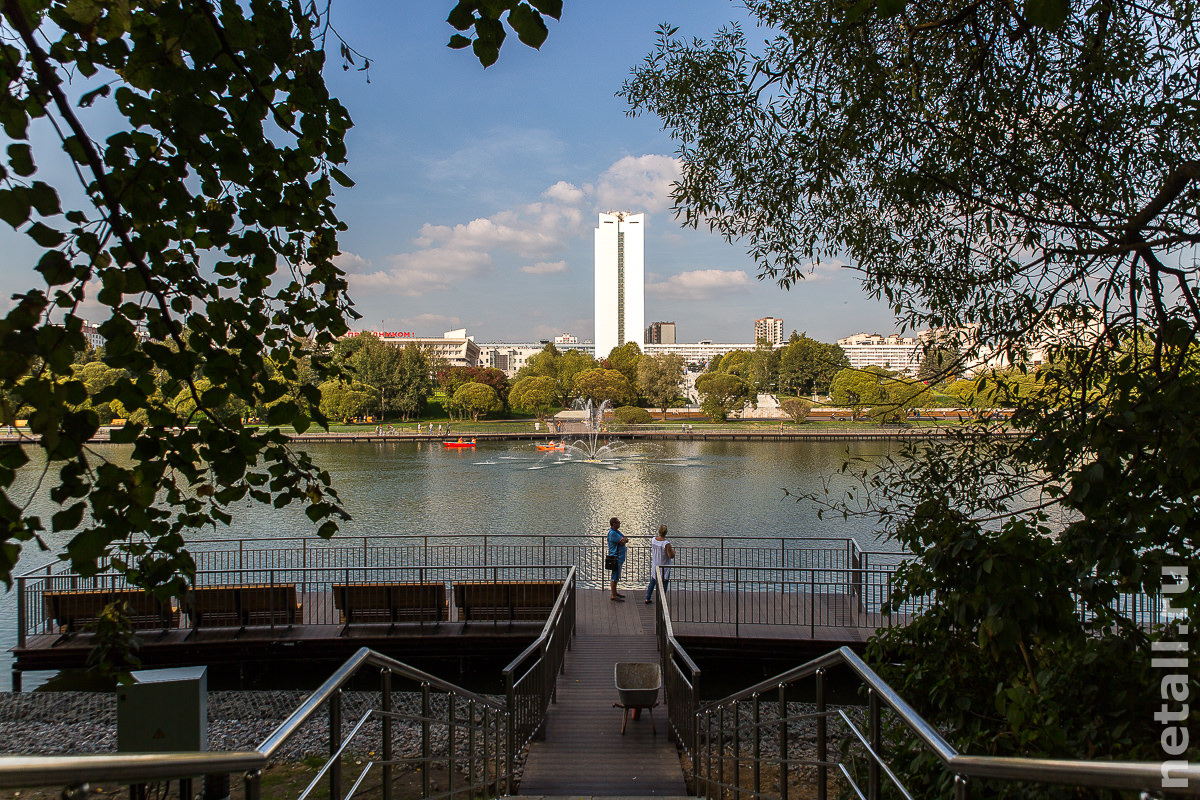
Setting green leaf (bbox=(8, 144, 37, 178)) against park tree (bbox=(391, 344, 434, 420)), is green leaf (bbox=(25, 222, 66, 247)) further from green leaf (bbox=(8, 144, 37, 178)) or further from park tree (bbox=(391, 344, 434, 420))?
park tree (bbox=(391, 344, 434, 420))

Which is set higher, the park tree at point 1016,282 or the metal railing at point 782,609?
the park tree at point 1016,282

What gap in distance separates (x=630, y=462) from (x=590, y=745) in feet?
109

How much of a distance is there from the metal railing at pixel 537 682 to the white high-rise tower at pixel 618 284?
430 ft

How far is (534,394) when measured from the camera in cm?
7556

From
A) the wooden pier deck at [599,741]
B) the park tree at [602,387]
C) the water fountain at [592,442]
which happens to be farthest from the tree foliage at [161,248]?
the park tree at [602,387]

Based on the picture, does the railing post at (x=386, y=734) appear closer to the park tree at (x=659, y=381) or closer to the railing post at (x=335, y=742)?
the railing post at (x=335, y=742)

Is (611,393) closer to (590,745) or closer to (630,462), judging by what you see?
(630,462)

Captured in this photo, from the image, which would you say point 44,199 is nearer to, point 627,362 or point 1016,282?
point 1016,282

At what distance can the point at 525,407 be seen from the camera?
253 ft

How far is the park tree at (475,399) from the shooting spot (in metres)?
75.7

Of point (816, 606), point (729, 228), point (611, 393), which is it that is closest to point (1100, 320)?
point (729, 228)

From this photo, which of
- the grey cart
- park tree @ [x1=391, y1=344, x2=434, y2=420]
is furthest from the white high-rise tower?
the grey cart

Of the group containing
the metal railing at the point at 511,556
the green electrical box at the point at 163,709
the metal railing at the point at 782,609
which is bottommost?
the metal railing at the point at 511,556

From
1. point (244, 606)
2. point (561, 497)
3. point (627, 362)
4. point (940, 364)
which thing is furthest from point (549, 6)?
point (627, 362)
